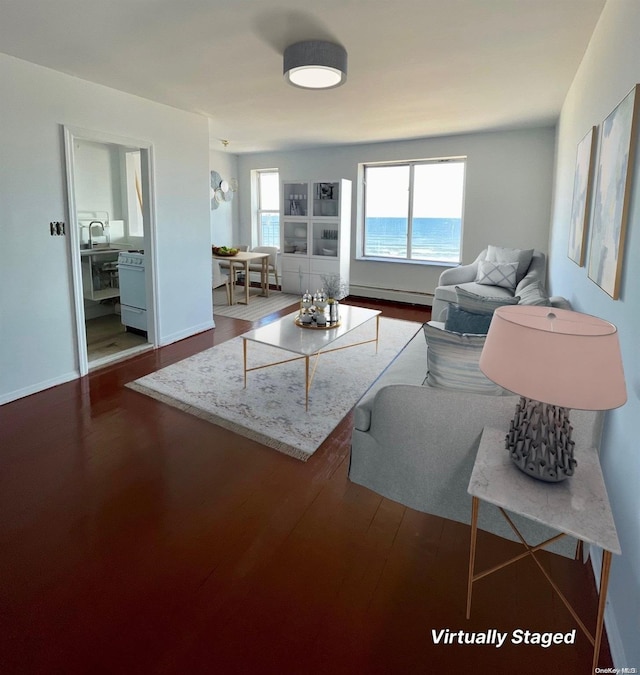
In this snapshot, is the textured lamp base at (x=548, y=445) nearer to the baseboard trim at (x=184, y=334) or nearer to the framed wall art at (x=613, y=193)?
the framed wall art at (x=613, y=193)

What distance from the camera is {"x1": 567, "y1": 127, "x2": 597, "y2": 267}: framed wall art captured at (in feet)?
7.75

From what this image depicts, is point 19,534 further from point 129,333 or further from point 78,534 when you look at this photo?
point 129,333

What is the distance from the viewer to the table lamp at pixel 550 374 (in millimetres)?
1170

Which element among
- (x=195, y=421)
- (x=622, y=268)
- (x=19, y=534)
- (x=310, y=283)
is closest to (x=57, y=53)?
(x=195, y=421)

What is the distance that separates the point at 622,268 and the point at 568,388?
725mm

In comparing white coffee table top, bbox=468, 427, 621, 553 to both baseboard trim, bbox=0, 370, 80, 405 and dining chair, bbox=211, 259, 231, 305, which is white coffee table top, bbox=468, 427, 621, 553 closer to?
baseboard trim, bbox=0, 370, 80, 405

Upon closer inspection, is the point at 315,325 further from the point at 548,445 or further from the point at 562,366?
the point at 562,366

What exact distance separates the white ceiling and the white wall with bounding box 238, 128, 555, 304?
1.14m

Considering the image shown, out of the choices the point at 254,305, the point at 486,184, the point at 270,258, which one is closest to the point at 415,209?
the point at 486,184

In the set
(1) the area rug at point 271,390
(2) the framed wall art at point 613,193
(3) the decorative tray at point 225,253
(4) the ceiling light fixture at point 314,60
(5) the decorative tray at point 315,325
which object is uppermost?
(4) the ceiling light fixture at point 314,60

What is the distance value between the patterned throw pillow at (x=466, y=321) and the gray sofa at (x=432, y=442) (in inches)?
29.0

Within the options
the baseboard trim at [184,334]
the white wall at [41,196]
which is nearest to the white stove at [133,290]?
the baseboard trim at [184,334]

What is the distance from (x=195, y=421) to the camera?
2.96 m

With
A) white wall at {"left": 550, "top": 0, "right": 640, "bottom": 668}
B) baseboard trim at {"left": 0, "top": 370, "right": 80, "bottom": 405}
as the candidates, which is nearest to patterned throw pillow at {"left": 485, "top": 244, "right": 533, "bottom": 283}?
white wall at {"left": 550, "top": 0, "right": 640, "bottom": 668}
